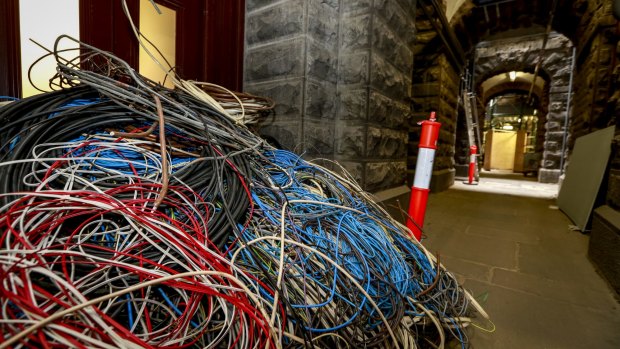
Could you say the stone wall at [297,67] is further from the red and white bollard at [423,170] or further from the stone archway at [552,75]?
the stone archway at [552,75]

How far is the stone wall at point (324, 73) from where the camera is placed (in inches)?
54.5

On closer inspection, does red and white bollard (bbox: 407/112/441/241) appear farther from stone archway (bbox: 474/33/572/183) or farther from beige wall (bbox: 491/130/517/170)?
beige wall (bbox: 491/130/517/170)

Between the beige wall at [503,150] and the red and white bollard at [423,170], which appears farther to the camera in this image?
the beige wall at [503,150]

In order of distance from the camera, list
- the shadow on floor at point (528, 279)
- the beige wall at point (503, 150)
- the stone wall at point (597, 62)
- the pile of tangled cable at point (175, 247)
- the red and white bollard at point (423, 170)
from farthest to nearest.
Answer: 1. the beige wall at point (503, 150)
2. the stone wall at point (597, 62)
3. the red and white bollard at point (423, 170)
4. the shadow on floor at point (528, 279)
5. the pile of tangled cable at point (175, 247)

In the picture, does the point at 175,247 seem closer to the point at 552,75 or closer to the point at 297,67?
the point at 297,67

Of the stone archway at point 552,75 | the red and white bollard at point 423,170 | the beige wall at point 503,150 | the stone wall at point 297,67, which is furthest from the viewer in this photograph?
the beige wall at point 503,150

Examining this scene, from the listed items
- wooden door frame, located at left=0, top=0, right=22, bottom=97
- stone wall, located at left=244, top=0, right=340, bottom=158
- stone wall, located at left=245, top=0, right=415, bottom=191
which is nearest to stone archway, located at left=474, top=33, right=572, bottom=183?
stone wall, located at left=245, top=0, right=415, bottom=191

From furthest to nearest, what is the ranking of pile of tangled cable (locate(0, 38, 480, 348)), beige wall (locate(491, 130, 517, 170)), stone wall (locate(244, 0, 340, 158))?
beige wall (locate(491, 130, 517, 170))
stone wall (locate(244, 0, 340, 158))
pile of tangled cable (locate(0, 38, 480, 348))

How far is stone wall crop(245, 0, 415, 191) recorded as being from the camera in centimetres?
138

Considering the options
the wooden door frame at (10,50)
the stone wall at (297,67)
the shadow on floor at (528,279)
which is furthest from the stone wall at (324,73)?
the wooden door frame at (10,50)

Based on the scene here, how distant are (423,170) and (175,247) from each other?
993 mm

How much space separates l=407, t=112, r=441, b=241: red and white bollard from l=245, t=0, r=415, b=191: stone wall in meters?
0.37

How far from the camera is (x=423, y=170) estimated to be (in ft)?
3.79

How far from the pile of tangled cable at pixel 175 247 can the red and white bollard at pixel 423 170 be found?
206 mm
